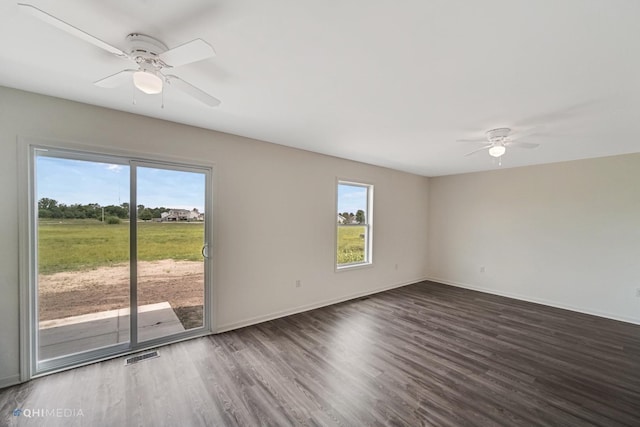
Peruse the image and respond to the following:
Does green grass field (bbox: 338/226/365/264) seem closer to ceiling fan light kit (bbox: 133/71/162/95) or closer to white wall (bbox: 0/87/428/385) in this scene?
white wall (bbox: 0/87/428/385)

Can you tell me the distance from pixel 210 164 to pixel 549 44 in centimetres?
321

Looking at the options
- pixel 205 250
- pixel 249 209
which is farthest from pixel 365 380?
pixel 249 209

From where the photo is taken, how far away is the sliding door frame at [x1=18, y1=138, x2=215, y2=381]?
7.14 ft

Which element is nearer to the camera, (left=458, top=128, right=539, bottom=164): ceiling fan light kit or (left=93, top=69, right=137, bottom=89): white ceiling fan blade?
(left=93, top=69, right=137, bottom=89): white ceiling fan blade

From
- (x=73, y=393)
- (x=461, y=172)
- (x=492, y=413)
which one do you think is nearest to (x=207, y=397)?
(x=73, y=393)

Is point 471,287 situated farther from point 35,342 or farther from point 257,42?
point 35,342

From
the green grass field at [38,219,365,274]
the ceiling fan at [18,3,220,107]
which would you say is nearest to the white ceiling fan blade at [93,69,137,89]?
the ceiling fan at [18,3,220,107]

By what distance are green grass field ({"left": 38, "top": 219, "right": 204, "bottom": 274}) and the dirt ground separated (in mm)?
86

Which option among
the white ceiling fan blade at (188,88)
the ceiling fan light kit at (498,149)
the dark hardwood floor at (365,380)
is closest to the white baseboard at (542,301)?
the dark hardwood floor at (365,380)

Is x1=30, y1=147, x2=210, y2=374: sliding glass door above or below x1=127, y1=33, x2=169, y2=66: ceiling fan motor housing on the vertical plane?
below

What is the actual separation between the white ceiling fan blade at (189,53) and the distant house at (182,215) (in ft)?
6.16

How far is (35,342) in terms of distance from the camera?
224cm

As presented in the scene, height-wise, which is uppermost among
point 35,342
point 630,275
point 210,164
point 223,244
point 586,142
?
point 586,142

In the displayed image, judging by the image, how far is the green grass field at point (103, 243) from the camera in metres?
2.36
